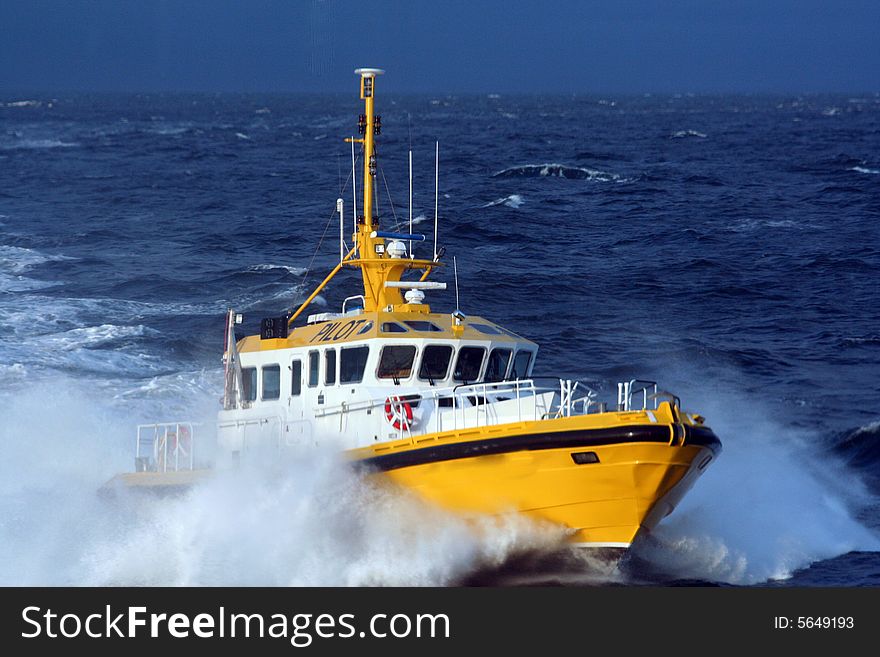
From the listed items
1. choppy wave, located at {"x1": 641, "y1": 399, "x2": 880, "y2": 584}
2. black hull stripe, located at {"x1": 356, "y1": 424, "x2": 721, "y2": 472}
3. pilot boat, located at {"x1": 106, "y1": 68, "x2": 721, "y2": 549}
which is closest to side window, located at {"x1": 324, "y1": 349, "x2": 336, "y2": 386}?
pilot boat, located at {"x1": 106, "y1": 68, "x2": 721, "y2": 549}

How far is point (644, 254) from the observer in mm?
37188

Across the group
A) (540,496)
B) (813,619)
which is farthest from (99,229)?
(813,619)

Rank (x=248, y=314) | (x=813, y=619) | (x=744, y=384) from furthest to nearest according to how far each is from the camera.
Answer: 1. (x=248, y=314)
2. (x=744, y=384)
3. (x=813, y=619)

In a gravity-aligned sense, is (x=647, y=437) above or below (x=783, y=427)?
above

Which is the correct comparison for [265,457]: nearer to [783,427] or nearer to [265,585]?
[265,585]

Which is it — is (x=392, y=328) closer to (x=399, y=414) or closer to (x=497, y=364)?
(x=399, y=414)

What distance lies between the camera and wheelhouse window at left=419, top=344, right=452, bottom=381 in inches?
719

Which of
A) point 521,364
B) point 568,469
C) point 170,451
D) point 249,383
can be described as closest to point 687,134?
point 521,364

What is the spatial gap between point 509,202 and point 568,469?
31.2 metres

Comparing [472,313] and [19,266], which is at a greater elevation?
[472,313]

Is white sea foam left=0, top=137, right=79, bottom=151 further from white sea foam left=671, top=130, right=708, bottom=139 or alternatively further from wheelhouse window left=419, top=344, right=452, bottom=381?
wheelhouse window left=419, top=344, right=452, bottom=381

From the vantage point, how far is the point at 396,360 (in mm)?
18281

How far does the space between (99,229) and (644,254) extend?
1723cm

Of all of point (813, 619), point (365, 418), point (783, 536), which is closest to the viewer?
point (813, 619)
